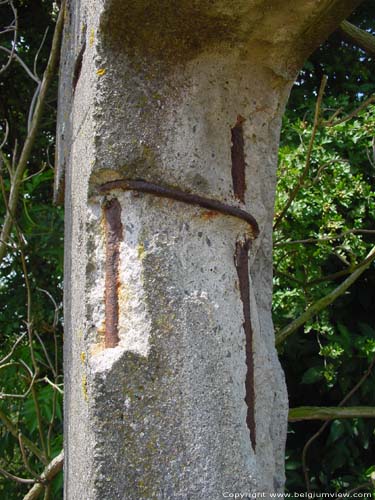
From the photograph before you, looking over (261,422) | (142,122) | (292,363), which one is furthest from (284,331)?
(142,122)

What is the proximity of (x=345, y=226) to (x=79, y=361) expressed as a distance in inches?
66.2

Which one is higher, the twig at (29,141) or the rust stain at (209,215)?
the twig at (29,141)

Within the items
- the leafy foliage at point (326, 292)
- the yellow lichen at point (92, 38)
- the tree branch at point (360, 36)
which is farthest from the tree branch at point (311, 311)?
the yellow lichen at point (92, 38)

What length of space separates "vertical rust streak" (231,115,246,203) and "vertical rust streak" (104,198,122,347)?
228 mm

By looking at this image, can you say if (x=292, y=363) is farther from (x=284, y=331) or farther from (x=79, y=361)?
(x=79, y=361)

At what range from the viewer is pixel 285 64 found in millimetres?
1349

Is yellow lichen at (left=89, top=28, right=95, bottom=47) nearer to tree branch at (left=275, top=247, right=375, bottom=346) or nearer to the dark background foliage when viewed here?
tree branch at (left=275, top=247, right=375, bottom=346)

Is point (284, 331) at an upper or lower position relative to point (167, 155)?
lower

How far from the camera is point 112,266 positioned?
1191 millimetres

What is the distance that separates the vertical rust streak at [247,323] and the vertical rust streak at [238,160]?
0.31 feet

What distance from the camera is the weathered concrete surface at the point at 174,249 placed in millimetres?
1098

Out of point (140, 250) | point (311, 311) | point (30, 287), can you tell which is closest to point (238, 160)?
point (140, 250)

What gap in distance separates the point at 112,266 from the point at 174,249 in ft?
0.35

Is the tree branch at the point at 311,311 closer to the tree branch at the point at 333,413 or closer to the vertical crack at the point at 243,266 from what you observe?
the tree branch at the point at 333,413
